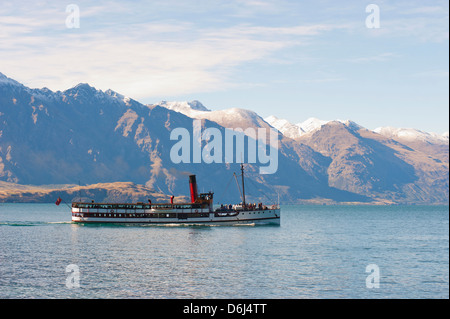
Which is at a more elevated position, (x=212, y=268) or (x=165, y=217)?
(x=165, y=217)

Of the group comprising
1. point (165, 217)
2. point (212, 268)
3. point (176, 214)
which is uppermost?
point (176, 214)

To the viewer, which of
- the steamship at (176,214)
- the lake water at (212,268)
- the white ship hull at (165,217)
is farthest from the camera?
the steamship at (176,214)

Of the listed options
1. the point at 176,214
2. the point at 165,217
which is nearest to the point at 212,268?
the point at 176,214

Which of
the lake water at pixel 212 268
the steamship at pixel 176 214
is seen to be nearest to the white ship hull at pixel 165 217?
the steamship at pixel 176 214

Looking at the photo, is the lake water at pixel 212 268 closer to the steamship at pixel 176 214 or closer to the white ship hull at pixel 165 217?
the white ship hull at pixel 165 217

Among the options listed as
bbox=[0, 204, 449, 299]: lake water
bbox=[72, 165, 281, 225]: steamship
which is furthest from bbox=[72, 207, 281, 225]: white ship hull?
bbox=[0, 204, 449, 299]: lake water

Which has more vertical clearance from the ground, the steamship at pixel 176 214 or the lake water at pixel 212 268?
the steamship at pixel 176 214

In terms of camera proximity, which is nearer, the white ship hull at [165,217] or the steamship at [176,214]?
the white ship hull at [165,217]

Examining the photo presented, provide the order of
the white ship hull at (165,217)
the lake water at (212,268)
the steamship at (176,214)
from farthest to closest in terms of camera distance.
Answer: the steamship at (176,214)
the white ship hull at (165,217)
the lake water at (212,268)

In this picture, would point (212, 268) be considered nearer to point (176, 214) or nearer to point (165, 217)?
point (176, 214)

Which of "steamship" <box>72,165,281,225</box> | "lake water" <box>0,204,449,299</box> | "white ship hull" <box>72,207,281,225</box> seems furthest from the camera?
"steamship" <box>72,165,281,225</box>

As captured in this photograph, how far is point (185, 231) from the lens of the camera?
14238 centimetres

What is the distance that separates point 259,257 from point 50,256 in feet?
114

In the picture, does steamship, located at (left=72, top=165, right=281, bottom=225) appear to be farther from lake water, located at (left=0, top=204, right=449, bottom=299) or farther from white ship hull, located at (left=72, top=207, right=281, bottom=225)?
lake water, located at (left=0, top=204, right=449, bottom=299)
